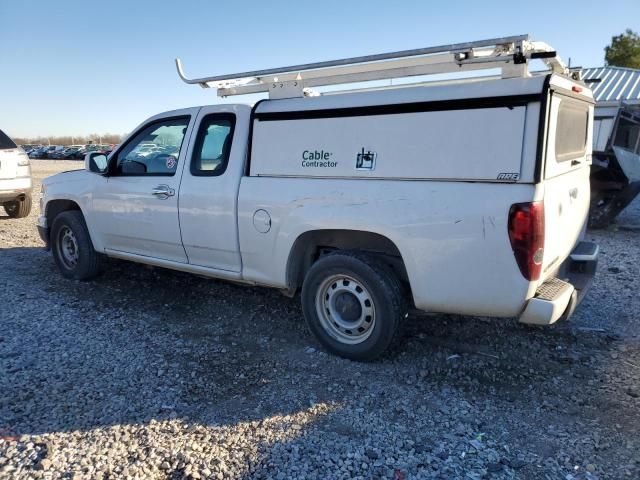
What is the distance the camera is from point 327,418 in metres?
3.23

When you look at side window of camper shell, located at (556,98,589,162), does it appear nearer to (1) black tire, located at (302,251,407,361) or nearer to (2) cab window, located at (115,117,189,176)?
(1) black tire, located at (302,251,407,361)

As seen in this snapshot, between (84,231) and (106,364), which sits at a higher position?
(84,231)

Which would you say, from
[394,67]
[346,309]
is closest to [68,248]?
[346,309]

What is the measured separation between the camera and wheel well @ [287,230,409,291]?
3855mm

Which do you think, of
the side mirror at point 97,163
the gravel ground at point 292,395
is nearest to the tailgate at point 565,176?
the gravel ground at point 292,395

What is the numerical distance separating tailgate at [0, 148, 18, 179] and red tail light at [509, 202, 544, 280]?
9.11 metres

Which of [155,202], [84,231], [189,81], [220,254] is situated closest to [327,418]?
[220,254]

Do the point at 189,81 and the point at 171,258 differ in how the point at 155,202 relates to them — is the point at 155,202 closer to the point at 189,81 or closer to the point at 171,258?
the point at 171,258

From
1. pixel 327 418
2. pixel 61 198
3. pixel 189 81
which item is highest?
pixel 189 81

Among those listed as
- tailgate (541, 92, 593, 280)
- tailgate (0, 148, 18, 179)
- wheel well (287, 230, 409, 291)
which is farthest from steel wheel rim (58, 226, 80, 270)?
tailgate (541, 92, 593, 280)

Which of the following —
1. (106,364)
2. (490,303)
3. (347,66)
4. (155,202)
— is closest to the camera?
(490,303)

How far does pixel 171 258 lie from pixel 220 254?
74 cm

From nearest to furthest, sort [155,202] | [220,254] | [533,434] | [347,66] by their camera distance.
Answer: [533,434] → [347,66] → [220,254] → [155,202]

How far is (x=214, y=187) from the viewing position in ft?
14.4
